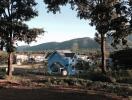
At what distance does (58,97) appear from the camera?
23.4 metres

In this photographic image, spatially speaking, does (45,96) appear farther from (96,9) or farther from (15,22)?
(15,22)

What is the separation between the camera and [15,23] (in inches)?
1703

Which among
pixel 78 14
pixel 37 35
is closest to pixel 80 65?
pixel 78 14

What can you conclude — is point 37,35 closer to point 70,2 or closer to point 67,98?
point 70,2

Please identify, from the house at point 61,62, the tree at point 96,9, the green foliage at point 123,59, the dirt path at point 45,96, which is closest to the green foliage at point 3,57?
the house at point 61,62

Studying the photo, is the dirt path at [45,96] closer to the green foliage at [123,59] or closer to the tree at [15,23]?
the tree at [15,23]

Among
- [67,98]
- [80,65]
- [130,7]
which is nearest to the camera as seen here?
[67,98]

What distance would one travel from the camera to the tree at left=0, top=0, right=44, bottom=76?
42.9 m

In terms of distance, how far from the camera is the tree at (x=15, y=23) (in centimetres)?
4294

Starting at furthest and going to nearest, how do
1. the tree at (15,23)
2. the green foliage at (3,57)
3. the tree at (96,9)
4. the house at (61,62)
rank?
the green foliage at (3,57) → the house at (61,62) → the tree at (15,23) → the tree at (96,9)

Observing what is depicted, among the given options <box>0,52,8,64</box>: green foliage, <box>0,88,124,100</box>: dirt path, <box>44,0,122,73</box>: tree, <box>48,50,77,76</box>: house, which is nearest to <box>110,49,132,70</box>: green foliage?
<box>48,50,77,76</box>: house

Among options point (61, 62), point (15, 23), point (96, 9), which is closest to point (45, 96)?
point (96, 9)

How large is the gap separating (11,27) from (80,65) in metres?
32.4

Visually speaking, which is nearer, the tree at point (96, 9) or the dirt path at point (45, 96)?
the dirt path at point (45, 96)
